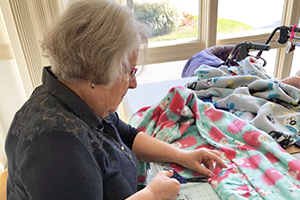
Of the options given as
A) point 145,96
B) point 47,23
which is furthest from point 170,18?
point 145,96

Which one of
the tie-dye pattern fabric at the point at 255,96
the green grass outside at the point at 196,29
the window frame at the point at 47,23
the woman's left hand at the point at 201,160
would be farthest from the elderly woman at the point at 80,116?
the green grass outside at the point at 196,29

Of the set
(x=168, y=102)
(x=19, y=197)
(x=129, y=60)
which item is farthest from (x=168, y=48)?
(x=19, y=197)

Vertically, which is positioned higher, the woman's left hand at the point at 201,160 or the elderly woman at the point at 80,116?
the elderly woman at the point at 80,116

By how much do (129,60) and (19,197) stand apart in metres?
0.44

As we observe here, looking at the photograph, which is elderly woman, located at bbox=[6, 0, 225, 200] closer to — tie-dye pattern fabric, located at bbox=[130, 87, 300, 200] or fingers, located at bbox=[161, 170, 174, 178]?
fingers, located at bbox=[161, 170, 174, 178]

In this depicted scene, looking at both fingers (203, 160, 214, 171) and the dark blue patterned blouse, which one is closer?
the dark blue patterned blouse

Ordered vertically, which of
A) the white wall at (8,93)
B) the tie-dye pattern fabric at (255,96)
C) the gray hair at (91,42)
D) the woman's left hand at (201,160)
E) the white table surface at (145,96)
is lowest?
the white wall at (8,93)

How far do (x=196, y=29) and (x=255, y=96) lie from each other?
4.71 feet

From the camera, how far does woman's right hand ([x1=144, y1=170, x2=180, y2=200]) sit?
736mm

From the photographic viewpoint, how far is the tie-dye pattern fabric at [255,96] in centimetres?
100

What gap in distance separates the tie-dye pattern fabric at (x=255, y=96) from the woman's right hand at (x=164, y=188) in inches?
17.0

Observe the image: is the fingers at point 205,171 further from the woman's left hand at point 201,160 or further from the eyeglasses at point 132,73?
the eyeglasses at point 132,73

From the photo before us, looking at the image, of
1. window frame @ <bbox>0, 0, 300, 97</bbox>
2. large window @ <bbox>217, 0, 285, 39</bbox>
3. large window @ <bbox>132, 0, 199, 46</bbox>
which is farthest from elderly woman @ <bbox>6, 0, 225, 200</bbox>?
large window @ <bbox>217, 0, 285, 39</bbox>

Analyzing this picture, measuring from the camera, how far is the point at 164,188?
743mm
